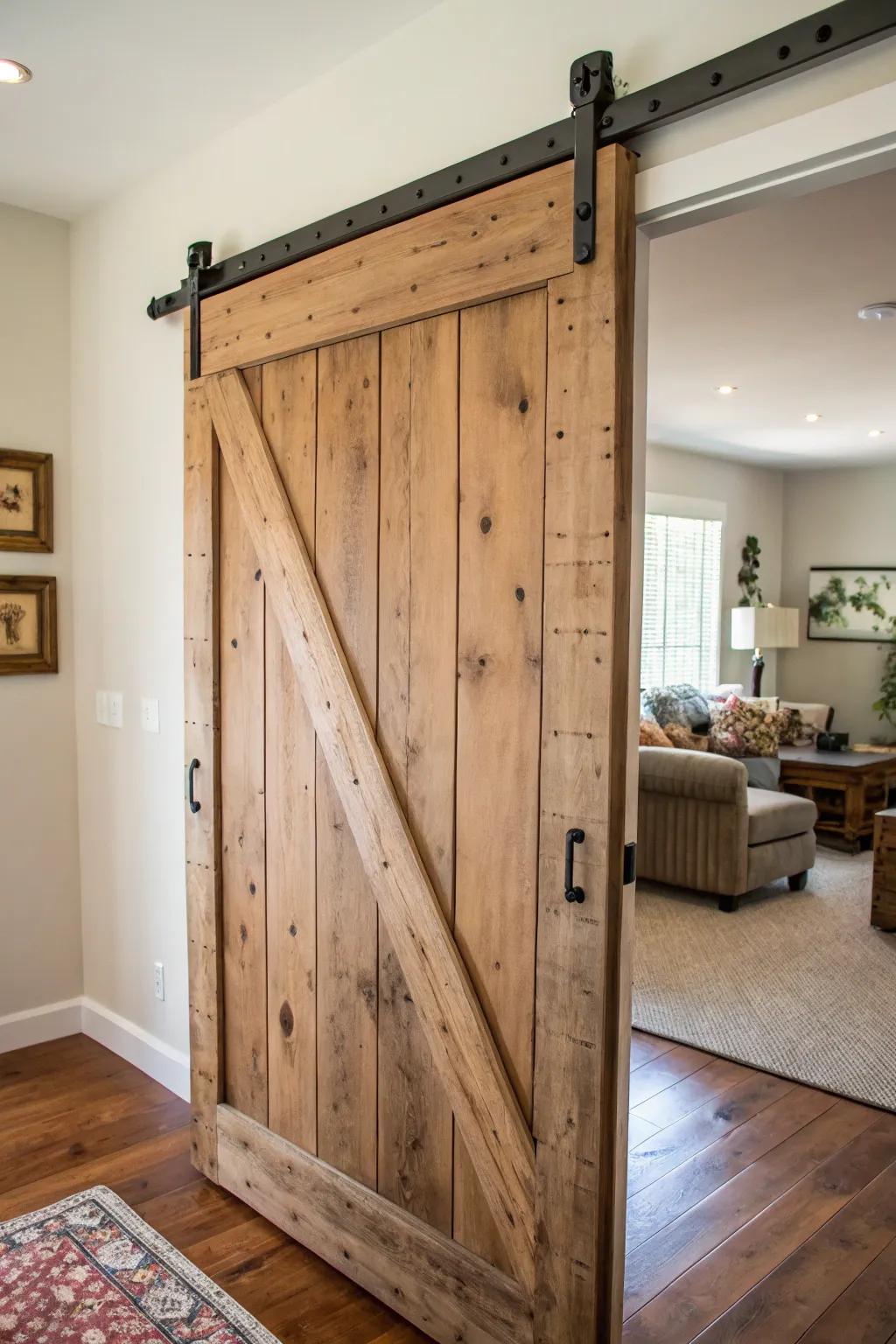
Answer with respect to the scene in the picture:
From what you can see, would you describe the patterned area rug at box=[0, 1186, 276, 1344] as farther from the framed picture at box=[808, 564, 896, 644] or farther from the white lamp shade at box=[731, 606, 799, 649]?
the framed picture at box=[808, 564, 896, 644]

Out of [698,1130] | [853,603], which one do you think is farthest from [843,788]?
[698,1130]

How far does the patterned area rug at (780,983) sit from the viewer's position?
3.31m

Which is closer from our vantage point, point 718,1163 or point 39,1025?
point 718,1163

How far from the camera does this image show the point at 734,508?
807cm

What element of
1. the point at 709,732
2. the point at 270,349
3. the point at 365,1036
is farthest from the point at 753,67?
the point at 709,732

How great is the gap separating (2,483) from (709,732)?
4.46 metres

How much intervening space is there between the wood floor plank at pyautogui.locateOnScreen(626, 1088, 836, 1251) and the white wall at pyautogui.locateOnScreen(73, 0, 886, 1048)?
1.38 meters

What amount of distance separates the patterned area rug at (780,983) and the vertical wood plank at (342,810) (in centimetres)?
163

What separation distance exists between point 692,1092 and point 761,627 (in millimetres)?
5048

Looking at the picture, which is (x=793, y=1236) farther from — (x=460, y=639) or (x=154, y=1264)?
(x=460, y=639)

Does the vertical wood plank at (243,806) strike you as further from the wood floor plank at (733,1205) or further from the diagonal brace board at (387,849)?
Result: the wood floor plank at (733,1205)

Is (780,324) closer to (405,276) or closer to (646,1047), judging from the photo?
(405,276)

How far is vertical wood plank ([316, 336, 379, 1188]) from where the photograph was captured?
2.09 metres

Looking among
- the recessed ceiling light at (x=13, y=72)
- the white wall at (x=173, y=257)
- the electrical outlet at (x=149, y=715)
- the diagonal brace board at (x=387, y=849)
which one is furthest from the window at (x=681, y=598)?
the recessed ceiling light at (x=13, y=72)
